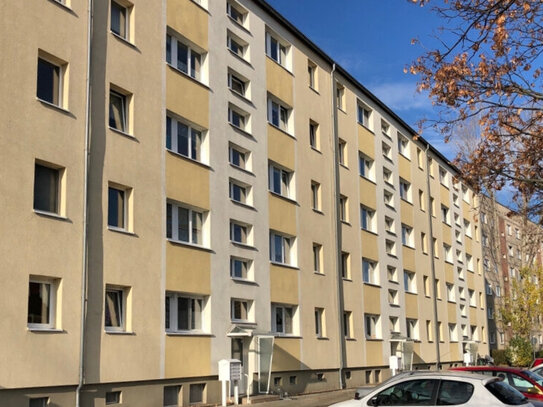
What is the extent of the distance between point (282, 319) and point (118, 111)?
10.7 metres

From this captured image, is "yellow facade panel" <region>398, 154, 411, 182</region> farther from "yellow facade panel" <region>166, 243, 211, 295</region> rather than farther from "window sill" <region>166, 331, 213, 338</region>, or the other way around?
"window sill" <region>166, 331, 213, 338</region>

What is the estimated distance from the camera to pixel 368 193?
34031 mm

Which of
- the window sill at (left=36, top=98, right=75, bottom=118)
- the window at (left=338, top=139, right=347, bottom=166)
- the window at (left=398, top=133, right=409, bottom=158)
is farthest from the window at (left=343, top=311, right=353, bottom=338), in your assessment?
the window sill at (left=36, top=98, right=75, bottom=118)

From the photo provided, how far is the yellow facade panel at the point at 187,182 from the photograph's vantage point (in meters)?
20.3

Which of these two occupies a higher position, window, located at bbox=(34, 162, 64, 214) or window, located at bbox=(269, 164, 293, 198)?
window, located at bbox=(269, 164, 293, 198)

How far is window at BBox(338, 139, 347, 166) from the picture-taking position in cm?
3206

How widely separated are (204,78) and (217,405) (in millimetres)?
10466

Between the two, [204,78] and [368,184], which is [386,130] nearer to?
[368,184]

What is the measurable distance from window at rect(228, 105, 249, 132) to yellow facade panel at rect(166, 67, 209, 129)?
1.79 m

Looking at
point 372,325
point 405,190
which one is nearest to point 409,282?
point 405,190

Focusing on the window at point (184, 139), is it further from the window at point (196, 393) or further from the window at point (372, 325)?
the window at point (372, 325)

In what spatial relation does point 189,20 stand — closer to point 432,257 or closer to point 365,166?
point 365,166

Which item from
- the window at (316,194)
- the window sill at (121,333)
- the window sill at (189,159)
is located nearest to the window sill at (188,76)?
the window sill at (189,159)

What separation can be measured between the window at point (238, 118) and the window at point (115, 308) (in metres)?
8.34
